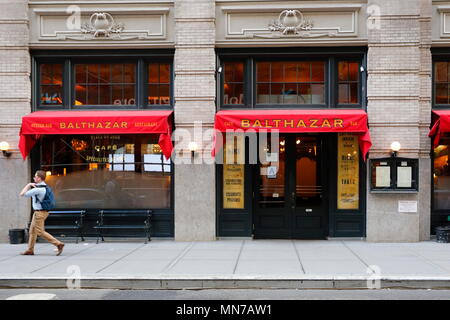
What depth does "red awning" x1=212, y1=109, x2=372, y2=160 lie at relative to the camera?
10805 millimetres

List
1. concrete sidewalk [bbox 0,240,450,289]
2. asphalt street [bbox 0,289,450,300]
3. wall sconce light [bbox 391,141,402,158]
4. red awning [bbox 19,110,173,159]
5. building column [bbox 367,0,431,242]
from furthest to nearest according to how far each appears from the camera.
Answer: building column [bbox 367,0,431,242], wall sconce light [bbox 391,141,402,158], red awning [bbox 19,110,173,159], concrete sidewalk [bbox 0,240,450,289], asphalt street [bbox 0,289,450,300]

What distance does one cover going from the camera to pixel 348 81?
11.9m

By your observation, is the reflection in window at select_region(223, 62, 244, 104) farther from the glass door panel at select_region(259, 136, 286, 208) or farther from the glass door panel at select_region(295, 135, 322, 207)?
the glass door panel at select_region(295, 135, 322, 207)

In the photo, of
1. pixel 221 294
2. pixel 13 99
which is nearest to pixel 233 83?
pixel 13 99

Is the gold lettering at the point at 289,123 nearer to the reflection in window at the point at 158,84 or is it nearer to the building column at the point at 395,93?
the building column at the point at 395,93

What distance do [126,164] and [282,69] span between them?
4702 millimetres

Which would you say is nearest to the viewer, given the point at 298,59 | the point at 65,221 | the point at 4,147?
the point at 4,147

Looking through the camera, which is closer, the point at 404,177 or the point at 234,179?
the point at 404,177

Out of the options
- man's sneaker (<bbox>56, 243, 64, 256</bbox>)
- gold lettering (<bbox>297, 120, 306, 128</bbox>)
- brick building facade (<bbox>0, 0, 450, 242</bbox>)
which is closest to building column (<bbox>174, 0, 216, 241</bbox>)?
brick building facade (<bbox>0, 0, 450, 242</bbox>)

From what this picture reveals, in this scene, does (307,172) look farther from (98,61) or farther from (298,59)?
(98,61)

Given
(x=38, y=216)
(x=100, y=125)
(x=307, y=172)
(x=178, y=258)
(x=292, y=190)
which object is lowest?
(x=178, y=258)

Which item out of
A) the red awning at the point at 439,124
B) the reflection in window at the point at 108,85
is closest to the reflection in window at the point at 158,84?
the reflection in window at the point at 108,85

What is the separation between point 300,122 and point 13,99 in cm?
720

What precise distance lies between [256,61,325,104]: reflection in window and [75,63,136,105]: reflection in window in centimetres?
332
